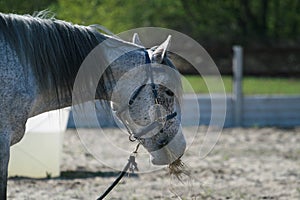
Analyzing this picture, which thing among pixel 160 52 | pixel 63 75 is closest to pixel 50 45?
pixel 63 75

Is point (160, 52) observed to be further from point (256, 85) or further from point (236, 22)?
point (236, 22)

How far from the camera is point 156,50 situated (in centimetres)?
379

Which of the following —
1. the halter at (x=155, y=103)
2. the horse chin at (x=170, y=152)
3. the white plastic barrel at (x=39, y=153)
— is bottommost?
the white plastic barrel at (x=39, y=153)

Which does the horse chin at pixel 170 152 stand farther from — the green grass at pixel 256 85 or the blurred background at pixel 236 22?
the blurred background at pixel 236 22

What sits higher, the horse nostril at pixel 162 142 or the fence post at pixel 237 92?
the horse nostril at pixel 162 142

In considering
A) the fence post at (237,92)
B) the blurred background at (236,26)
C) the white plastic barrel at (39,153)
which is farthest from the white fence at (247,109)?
the white plastic barrel at (39,153)

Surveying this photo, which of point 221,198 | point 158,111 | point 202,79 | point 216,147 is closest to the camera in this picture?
point 158,111

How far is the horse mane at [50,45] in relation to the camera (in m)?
3.64

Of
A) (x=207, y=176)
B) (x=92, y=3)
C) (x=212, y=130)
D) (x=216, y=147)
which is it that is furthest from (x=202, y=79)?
(x=207, y=176)

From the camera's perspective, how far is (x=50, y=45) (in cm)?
375

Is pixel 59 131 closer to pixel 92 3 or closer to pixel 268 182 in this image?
pixel 268 182

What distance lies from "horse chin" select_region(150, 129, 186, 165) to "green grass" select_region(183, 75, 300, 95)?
775 centimetres

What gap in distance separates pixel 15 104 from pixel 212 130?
636 cm

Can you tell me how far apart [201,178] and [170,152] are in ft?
8.50
